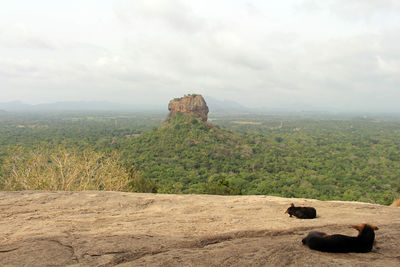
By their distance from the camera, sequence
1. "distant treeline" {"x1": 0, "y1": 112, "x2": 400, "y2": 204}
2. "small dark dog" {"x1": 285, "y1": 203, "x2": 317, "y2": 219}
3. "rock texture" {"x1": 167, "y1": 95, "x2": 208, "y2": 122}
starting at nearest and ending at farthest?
"small dark dog" {"x1": 285, "y1": 203, "x2": 317, "y2": 219}, "distant treeline" {"x1": 0, "y1": 112, "x2": 400, "y2": 204}, "rock texture" {"x1": 167, "y1": 95, "x2": 208, "y2": 122}

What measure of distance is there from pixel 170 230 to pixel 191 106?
2387 inches

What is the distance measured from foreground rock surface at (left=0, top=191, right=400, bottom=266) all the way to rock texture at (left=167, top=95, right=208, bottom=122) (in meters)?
57.5

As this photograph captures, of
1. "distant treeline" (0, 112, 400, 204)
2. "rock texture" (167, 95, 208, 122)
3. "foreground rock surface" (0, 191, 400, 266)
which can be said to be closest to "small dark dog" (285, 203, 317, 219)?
"foreground rock surface" (0, 191, 400, 266)

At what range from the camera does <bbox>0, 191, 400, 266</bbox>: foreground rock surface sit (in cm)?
370

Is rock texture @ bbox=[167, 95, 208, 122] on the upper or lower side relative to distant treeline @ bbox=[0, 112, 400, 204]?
upper

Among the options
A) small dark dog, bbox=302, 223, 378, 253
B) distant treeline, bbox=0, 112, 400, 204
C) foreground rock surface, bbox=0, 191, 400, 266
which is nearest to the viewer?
foreground rock surface, bbox=0, 191, 400, 266

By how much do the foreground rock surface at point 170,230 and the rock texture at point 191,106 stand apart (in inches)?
2264

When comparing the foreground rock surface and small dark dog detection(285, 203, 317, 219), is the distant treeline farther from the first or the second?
small dark dog detection(285, 203, 317, 219)

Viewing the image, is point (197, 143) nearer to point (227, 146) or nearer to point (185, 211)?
point (227, 146)

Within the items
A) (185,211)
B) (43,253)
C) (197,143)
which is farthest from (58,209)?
(197,143)

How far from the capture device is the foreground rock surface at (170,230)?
12.1 ft

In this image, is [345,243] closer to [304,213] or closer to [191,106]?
[304,213]

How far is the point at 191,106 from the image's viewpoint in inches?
2557

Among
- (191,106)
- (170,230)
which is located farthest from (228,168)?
(170,230)
